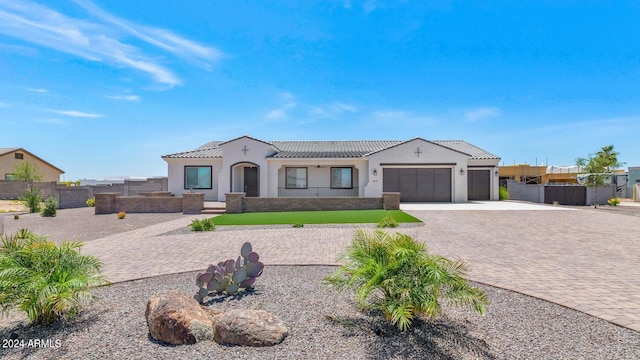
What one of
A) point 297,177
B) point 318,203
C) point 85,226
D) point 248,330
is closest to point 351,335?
point 248,330

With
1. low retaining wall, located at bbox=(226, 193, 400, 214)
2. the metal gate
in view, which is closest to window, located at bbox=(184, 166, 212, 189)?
low retaining wall, located at bbox=(226, 193, 400, 214)

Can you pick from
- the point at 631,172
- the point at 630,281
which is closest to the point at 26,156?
the point at 630,281

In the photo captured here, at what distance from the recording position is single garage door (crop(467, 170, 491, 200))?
24.8 metres

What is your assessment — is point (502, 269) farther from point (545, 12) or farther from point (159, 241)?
point (545, 12)

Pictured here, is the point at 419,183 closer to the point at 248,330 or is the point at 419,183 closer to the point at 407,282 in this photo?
the point at 407,282

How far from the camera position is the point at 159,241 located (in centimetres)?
981

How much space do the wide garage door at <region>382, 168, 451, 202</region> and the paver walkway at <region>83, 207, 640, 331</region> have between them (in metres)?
9.37

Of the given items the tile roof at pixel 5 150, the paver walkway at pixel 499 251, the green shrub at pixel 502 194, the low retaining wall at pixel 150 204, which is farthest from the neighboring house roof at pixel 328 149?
the tile roof at pixel 5 150

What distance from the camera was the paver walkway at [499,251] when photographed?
5.11 metres

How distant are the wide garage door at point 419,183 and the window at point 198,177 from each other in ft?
43.9

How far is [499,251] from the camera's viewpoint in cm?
816

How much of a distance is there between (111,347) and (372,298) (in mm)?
2901

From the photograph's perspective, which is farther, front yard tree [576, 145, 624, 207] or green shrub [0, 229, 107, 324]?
front yard tree [576, 145, 624, 207]

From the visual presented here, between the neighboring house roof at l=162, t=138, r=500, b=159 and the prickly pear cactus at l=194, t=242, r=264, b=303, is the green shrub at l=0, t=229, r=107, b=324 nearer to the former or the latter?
the prickly pear cactus at l=194, t=242, r=264, b=303
